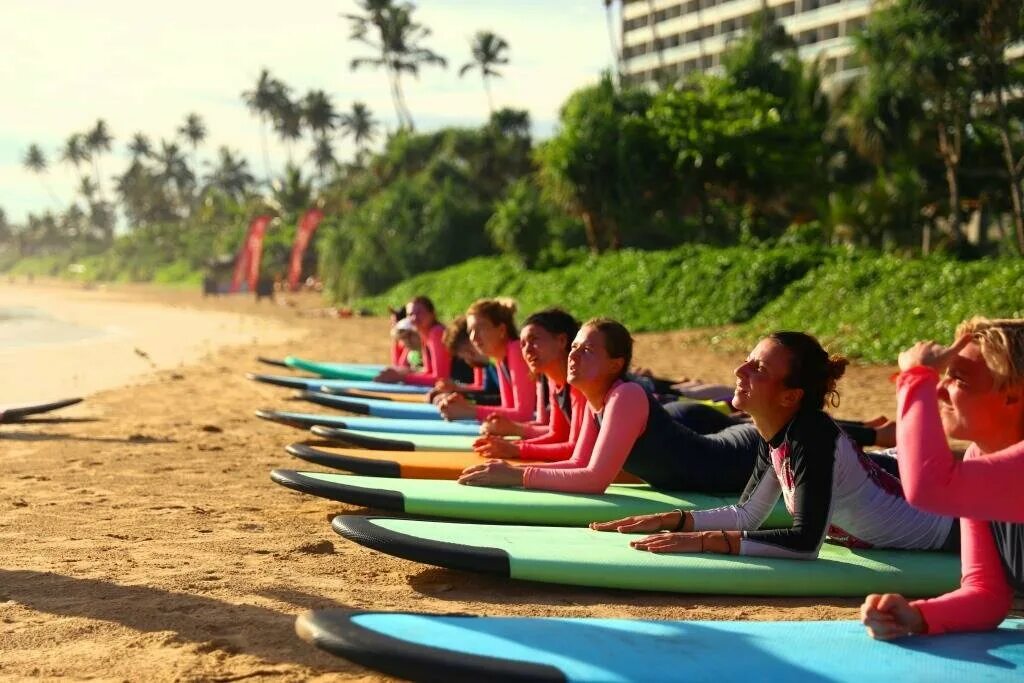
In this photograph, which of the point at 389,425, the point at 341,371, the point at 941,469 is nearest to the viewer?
the point at 941,469

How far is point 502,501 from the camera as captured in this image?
191 inches

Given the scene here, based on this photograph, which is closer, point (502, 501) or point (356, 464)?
point (502, 501)

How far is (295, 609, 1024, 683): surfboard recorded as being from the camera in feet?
8.84

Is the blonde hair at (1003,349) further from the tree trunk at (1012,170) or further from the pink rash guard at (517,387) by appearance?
the tree trunk at (1012,170)

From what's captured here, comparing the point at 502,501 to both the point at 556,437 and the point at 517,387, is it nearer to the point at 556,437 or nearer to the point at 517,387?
the point at 556,437

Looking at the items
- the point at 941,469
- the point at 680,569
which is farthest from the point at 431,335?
the point at 941,469

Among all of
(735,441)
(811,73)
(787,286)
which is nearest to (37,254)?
(811,73)

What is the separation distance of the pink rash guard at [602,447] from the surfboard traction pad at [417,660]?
6.42ft

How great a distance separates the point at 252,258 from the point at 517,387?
36.9 metres

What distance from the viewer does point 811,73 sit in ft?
107

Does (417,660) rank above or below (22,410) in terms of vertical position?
below

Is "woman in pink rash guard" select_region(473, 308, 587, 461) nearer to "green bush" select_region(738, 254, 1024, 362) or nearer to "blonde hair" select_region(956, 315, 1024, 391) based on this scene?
"blonde hair" select_region(956, 315, 1024, 391)

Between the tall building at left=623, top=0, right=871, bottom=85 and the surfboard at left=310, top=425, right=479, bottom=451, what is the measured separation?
165 ft

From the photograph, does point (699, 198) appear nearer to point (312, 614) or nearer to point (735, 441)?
point (735, 441)
